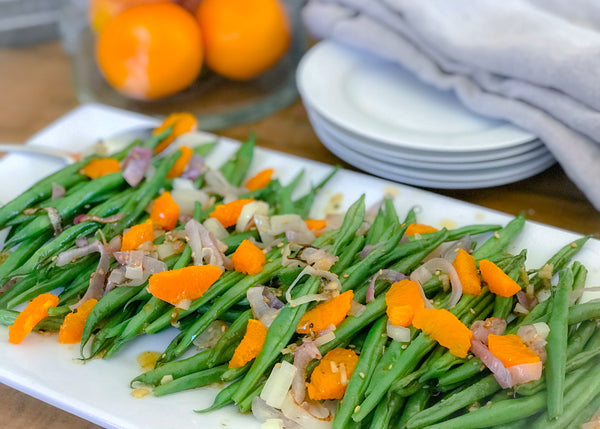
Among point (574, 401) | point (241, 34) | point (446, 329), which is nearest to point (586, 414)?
point (574, 401)

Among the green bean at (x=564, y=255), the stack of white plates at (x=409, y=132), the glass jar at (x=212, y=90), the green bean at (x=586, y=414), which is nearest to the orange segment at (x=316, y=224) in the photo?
the stack of white plates at (x=409, y=132)

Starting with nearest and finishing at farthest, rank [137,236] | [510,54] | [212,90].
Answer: [137,236] < [510,54] < [212,90]

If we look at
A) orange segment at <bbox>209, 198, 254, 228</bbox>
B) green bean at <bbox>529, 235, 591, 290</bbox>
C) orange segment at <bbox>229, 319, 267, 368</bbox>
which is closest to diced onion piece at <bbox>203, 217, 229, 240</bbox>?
orange segment at <bbox>209, 198, 254, 228</bbox>

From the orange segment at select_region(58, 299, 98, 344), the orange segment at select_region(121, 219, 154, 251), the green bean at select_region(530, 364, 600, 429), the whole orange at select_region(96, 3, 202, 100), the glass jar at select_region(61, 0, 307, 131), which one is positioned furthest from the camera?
the glass jar at select_region(61, 0, 307, 131)

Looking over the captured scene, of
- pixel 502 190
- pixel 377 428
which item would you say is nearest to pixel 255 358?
pixel 377 428

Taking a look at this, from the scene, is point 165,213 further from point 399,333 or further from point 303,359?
point 399,333

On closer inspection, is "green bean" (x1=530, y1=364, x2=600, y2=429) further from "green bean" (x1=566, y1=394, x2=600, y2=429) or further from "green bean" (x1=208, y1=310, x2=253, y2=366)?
"green bean" (x1=208, y1=310, x2=253, y2=366)
